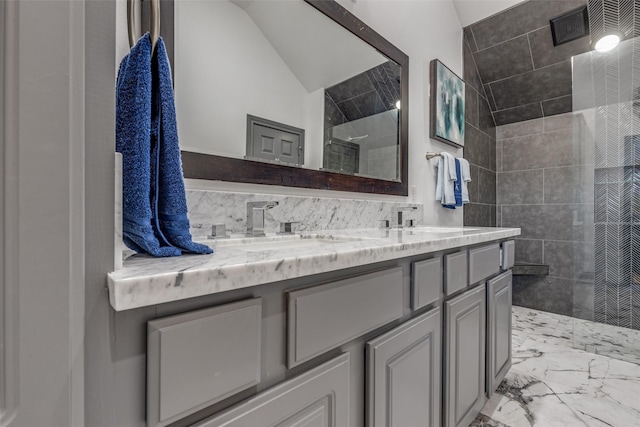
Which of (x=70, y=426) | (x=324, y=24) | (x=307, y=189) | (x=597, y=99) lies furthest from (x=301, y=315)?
(x=597, y=99)

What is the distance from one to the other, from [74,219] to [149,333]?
16 cm

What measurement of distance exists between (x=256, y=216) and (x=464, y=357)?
927mm

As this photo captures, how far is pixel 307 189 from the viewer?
→ 1.29 meters

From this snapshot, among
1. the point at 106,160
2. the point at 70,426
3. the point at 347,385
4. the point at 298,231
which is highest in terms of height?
the point at 106,160

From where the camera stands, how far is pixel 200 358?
398 mm

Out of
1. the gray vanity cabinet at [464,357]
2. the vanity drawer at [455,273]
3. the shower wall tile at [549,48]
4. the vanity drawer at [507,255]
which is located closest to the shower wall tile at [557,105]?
the shower wall tile at [549,48]

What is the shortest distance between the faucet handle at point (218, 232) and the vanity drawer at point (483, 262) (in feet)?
3.00

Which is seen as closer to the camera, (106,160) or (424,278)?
(106,160)

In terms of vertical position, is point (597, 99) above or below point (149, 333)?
above

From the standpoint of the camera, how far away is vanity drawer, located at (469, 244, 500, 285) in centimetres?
116

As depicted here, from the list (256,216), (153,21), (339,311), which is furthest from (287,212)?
(153,21)

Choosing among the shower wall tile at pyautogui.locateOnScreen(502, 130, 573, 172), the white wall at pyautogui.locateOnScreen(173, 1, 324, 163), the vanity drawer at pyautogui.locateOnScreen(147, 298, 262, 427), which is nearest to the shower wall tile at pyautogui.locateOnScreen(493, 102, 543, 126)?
the shower wall tile at pyautogui.locateOnScreen(502, 130, 573, 172)

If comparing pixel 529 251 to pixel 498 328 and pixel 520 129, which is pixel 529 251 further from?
pixel 498 328

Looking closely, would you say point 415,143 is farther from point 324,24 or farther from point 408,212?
point 324,24
